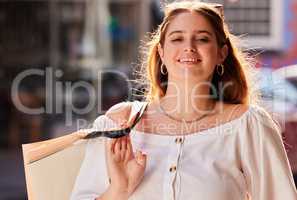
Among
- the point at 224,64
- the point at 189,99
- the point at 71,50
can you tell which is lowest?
the point at 189,99

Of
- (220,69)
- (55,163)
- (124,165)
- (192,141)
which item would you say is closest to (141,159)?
(124,165)

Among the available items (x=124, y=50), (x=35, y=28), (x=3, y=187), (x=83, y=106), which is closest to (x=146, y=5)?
(x=124, y=50)

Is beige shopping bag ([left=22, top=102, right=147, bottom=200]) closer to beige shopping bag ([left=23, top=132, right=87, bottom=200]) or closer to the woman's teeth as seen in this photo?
beige shopping bag ([left=23, top=132, right=87, bottom=200])

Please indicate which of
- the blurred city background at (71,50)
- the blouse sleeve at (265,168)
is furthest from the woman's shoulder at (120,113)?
the blurred city background at (71,50)

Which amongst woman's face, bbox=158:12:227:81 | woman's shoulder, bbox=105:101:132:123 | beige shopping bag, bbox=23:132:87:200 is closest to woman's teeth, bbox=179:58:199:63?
woman's face, bbox=158:12:227:81

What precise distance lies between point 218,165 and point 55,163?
1.66 feet

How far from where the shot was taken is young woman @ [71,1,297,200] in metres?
1.92

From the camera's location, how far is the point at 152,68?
7.27 ft

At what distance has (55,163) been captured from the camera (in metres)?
2.08

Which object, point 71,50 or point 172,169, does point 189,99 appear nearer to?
point 172,169

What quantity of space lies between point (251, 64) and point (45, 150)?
76 centimetres

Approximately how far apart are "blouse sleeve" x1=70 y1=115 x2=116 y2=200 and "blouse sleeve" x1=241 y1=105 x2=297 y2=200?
0.41 m

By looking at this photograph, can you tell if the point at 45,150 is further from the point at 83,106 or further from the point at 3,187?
the point at 83,106

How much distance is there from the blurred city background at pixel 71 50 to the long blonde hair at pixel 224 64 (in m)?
6.32
